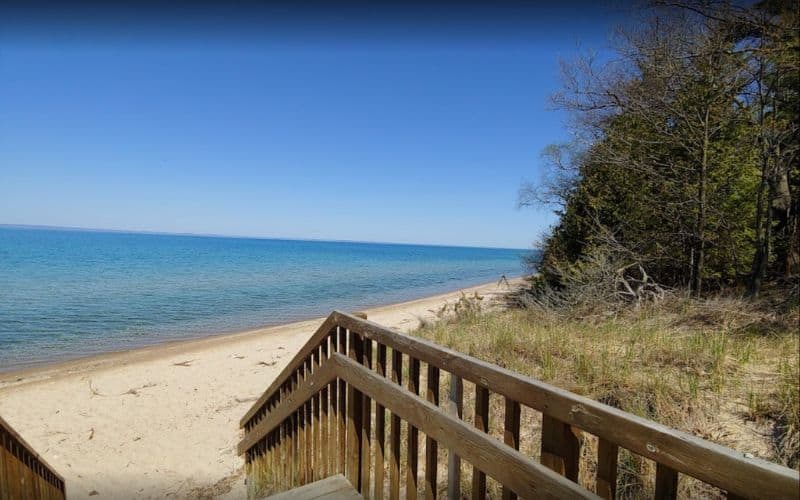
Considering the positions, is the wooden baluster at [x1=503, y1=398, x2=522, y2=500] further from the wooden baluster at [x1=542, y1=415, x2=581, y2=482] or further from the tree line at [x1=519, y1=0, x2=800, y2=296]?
the tree line at [x1=519, y1=0, x2=800, y2=296]

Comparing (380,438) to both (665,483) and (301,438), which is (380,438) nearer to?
(301,438)

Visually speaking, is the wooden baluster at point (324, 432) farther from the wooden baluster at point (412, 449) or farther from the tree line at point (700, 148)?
the tree line at point (700, 148)

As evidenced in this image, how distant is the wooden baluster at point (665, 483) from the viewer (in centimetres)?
110

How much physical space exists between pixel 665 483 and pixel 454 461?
2.97ft

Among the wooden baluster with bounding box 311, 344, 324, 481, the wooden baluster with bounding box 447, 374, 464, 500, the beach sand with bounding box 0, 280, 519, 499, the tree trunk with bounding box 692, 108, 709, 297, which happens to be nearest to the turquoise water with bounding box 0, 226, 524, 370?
the beach sand with bounding box 0, 280, 519, 499

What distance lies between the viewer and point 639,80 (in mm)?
7840

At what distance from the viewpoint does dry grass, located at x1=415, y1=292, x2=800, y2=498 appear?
2781mm

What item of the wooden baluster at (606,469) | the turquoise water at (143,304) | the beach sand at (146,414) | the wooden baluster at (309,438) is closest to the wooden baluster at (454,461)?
the wooden baluster at (606,469)

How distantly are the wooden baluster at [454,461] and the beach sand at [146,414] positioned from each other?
3846 millimetres

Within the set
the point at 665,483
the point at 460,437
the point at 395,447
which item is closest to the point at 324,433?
the point at 395,447

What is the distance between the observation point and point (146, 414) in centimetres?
693

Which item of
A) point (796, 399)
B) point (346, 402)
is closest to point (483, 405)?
point (346, 402)

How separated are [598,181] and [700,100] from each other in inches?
98.4

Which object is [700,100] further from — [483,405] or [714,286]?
[483,405]
